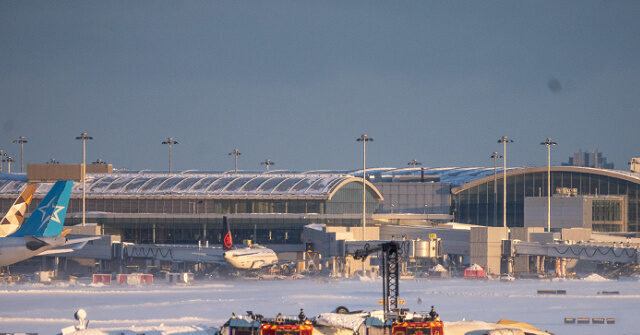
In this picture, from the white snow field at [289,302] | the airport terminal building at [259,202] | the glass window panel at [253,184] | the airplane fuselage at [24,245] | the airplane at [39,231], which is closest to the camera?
the white snow field at [289,302]

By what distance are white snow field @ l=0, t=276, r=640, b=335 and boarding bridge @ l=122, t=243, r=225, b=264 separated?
50.7 ft

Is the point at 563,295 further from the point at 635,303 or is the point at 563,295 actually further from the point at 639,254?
the point at 639,254

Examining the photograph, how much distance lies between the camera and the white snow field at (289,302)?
66.6 metres

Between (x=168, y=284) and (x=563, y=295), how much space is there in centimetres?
4408

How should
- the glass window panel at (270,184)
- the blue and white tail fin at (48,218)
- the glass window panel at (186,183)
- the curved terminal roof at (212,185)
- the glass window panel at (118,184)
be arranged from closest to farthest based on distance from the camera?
the blue and white tail fin at (48,218) < the curved terminal roof at (212,185) < the glass window panel at (270,184) < the glass window panel at (186,183) < the glass window panel at (118,184)

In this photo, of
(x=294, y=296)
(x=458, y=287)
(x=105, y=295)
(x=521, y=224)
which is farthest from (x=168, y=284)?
(x=521, y=224)

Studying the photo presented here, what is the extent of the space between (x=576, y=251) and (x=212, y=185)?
195 ft

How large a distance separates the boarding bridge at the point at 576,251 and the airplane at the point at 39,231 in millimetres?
59586

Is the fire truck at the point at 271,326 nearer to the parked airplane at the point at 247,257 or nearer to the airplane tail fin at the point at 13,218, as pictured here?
the airplane tail fin at the point at 13,218

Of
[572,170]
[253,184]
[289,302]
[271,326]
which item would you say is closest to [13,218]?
[289,302]

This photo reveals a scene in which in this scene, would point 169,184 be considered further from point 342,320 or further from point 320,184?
point 342,320

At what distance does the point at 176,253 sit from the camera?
5128 inches

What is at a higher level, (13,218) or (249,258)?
(13,218)

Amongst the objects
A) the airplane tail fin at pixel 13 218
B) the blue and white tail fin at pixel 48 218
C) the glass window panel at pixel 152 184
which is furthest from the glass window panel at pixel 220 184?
the blue and white tail fin at pixel 48 218
